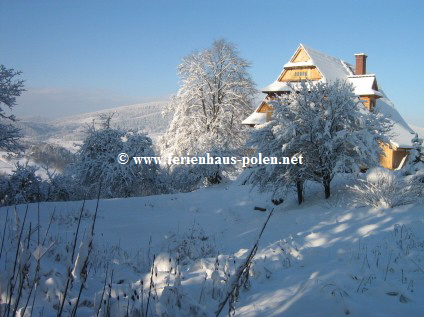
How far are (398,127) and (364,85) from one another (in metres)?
4.03

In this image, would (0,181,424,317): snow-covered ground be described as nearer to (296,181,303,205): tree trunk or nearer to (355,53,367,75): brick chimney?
(296,181,303,205): tree trunk

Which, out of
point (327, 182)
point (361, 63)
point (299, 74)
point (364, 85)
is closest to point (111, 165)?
point (327, 182)

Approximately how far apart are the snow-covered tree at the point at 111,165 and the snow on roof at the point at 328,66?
583 inches

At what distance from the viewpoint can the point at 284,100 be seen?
12.1m

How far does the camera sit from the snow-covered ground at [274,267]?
294 centimetres

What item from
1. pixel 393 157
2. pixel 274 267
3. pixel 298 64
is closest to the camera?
pixel 274 267

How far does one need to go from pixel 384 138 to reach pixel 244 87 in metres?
20.5

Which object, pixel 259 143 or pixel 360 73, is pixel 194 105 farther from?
pixel 259 143

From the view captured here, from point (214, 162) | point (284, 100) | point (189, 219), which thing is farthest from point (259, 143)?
point (214, 162)

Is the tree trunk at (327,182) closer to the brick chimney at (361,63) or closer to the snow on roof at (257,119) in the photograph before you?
the snow on roof at (257,119)

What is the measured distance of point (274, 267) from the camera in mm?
4520

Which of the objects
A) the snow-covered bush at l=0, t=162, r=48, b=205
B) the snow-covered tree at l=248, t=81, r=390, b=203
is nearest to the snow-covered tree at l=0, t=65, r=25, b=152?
the snow-covered bush at l=0, t=162, r=48, b=205

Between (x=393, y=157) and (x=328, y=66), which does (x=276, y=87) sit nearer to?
(x=328, y=66)

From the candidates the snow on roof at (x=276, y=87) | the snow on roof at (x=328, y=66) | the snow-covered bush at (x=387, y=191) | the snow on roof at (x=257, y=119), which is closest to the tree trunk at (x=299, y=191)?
the snow-covered bush at (x=387, y=191)
